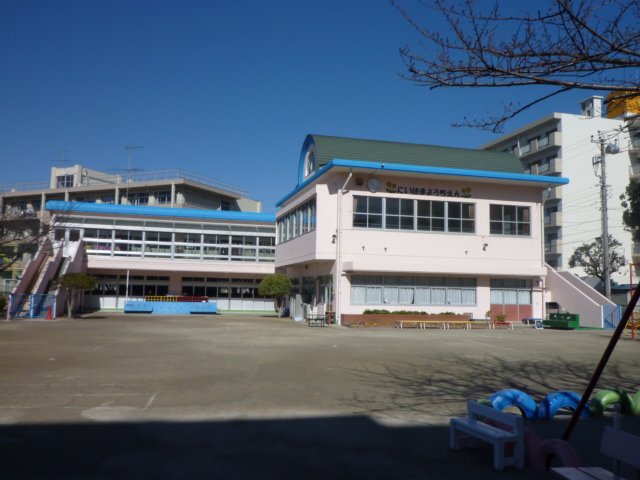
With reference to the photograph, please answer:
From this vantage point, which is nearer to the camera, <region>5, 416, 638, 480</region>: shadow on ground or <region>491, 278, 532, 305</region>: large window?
<region>5, 416, 638, 480</region>: shadow on ground

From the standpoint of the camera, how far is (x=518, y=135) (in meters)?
55.1

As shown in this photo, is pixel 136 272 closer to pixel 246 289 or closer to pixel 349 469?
pixel 246 289

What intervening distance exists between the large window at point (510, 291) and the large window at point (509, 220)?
2.53 m

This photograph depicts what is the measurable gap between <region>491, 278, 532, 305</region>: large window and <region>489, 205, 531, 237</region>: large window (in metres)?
2.53

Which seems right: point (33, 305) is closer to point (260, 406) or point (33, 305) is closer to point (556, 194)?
point (260, 406)

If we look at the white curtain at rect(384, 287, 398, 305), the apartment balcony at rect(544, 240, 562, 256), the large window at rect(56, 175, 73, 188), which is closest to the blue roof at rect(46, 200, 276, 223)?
the white curtain at rect(384, 287, 398, 305)

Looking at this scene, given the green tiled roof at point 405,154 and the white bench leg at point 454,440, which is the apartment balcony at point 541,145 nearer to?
the green tiled roof at point 405,154

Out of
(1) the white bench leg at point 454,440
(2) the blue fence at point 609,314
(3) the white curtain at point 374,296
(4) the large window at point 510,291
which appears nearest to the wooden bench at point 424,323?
(3) the white curtain at point 374,296

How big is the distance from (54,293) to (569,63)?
29512 mm

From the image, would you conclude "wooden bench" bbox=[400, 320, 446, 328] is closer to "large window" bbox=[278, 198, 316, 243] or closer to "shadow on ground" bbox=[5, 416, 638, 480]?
"large window" bbox=[278, 198, 316, 243]

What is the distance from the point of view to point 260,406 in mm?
7754

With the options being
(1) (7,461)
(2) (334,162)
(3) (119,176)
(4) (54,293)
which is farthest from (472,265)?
(3) (119,176)

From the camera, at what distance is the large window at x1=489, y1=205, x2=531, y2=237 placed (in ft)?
97.4

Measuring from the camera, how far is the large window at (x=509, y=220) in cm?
2969
